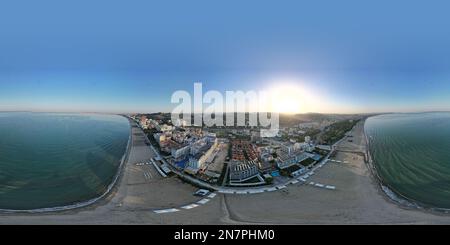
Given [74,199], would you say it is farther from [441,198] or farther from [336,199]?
[441,198]

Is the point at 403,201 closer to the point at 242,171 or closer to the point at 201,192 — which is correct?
the point at 242,171

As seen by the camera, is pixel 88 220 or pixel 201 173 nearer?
pixel 88 220

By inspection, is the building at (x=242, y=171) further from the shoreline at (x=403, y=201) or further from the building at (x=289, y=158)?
the shoreline at (x=403, y=201)

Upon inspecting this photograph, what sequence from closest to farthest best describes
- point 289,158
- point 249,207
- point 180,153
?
point 249,207 < point 289,158 < point 180,153

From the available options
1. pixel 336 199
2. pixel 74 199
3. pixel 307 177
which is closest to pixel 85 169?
pixel 74 199

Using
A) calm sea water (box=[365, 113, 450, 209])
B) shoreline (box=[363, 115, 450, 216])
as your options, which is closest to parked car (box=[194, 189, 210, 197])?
shoreline (box=[363, 115, 450, 216])

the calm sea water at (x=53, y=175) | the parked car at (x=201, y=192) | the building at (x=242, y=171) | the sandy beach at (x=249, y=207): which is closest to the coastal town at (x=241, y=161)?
the building at (x=242, y=171)

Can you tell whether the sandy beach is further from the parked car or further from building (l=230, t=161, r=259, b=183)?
building (l=230, t=161, r=259, b=183)

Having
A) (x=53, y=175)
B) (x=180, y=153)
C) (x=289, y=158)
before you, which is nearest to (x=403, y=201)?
(x=289, y=158)
